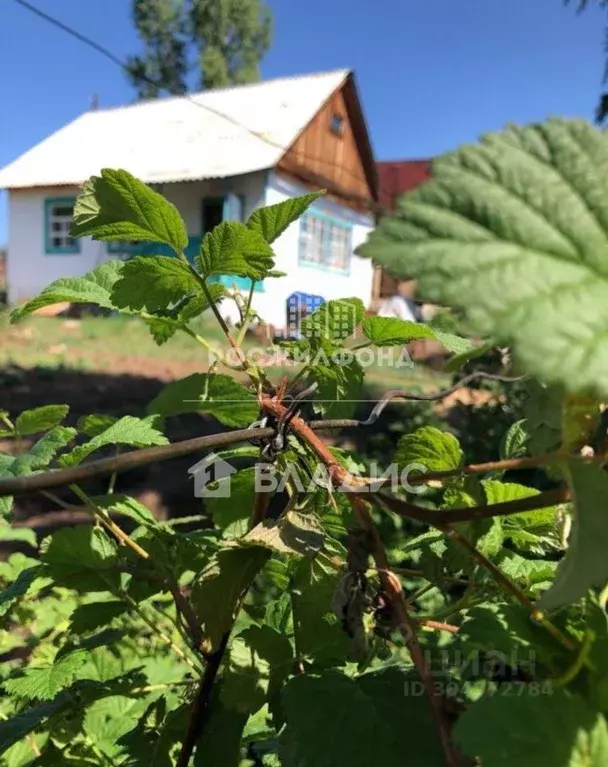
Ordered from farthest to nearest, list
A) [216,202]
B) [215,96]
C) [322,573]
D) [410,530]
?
1. [215,96]
2. [216,202]
3. [410,530]
4. [322,573]

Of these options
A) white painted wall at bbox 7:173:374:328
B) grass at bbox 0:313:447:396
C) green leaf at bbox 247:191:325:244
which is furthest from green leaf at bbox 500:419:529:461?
white painted wall at bbox 7:173:374:328

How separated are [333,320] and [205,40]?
69.4 feet

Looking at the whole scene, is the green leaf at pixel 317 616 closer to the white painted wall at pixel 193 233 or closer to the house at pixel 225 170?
the house at pixel 225 170

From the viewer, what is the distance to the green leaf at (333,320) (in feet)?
2.00

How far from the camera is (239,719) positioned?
2.00ft

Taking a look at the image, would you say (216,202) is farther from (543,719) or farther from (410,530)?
(543,719)

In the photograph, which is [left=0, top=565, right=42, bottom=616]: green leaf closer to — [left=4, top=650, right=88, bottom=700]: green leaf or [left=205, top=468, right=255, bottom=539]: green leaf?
[left=4, top=650, right=88, bottom=700]: green leaf

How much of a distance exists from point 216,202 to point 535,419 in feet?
31.3

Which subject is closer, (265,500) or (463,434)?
(265,500)

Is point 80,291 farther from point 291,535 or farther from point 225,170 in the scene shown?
point 225,170

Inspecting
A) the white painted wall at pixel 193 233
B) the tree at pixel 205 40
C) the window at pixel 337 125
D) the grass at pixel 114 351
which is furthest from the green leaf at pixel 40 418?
the tree at pixel 205 40

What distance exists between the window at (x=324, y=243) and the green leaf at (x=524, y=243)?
882cm

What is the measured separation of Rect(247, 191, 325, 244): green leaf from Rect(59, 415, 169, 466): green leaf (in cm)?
21

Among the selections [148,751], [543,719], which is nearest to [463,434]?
[148,751]
